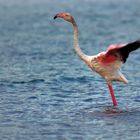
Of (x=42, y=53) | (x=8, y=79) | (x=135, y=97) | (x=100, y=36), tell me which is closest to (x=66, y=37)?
(x=100, y=36)

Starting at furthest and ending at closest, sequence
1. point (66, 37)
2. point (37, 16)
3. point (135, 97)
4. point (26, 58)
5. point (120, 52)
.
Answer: point (37, 16), point (66, 37), point (26, 58), point (135, 97), point (120, 52)

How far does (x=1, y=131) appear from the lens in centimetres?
1166

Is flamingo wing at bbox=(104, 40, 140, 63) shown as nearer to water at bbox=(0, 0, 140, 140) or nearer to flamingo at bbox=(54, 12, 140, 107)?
flamingo at bbox=(54, 12, 140, 107)

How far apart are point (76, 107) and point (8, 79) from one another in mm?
3564

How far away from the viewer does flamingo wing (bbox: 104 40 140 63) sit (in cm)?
1273

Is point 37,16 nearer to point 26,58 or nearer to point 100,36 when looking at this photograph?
point 100,36

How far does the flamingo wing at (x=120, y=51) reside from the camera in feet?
41.8

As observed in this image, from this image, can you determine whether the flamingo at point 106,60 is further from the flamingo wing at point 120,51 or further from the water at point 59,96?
the water at point 59,96

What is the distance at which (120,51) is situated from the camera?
13258 mm

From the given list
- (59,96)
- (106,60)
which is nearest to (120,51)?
(106,60)

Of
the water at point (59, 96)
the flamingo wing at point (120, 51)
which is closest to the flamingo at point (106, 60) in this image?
the flamingo wing at point (120, 51)

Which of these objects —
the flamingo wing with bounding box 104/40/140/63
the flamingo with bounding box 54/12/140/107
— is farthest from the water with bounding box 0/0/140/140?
the flamingo wing with bounding box 104/40/140/63

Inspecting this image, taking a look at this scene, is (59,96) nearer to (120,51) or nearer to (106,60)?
(106,60)

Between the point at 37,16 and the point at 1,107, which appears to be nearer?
the point at 1,107
